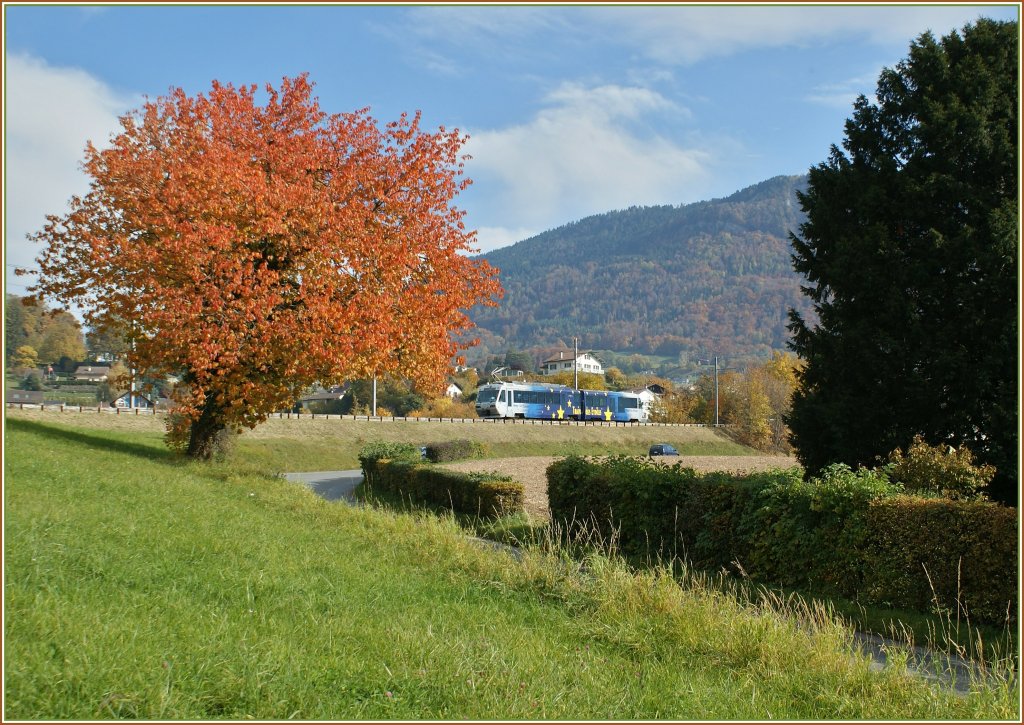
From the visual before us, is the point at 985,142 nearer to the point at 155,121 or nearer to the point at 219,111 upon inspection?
the point at 219,111

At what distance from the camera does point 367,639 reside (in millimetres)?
5059

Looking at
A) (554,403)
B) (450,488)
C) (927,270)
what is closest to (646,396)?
(554,403)

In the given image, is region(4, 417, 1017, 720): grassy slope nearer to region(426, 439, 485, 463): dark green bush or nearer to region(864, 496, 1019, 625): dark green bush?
region(864, 496, 1019, 625): dark green bush

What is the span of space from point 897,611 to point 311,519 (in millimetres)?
8188

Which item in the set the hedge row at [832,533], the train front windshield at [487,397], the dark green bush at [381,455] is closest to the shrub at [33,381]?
the train front windshield at [487,397]

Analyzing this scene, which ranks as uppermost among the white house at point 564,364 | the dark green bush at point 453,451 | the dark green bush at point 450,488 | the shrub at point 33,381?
the white house at point 564,364

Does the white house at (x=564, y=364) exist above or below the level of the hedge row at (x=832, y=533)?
above

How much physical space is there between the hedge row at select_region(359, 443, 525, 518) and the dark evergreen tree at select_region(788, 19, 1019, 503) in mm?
7645

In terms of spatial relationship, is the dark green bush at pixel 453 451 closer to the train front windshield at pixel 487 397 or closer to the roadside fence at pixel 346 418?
the roadside fence at pixel 346 418

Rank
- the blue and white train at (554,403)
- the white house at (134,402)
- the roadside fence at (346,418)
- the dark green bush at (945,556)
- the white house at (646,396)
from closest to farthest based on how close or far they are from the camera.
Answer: the dark green bush at (945,556) < the white house at (134,402) < the roadside fence at (346,418) < the blue and white train at (554,403) < the white house at (646,396)

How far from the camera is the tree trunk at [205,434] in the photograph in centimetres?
2119

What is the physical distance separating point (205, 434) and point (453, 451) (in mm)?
21414

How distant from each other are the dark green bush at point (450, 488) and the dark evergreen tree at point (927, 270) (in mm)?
7583

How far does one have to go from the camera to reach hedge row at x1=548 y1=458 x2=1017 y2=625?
8367 mm
